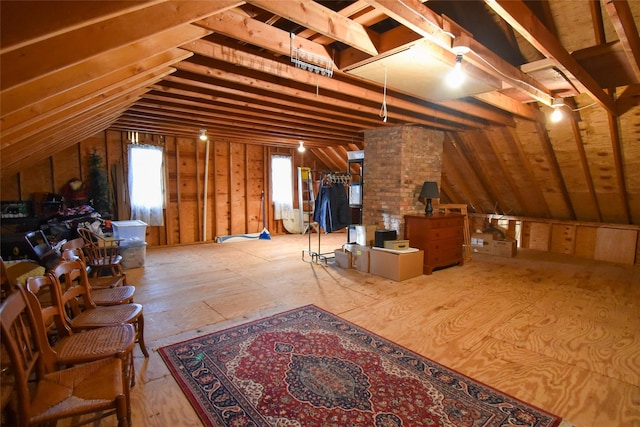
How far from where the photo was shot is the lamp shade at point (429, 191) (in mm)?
5238

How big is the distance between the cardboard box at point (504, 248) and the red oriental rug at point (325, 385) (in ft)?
15.0

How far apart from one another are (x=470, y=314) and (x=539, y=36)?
2.63 metres

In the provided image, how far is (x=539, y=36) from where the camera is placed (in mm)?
2234

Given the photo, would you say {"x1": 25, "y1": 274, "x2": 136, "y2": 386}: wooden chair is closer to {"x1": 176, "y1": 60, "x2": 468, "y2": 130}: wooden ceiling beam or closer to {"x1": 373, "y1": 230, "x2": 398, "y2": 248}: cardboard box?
{"x1": 176, "y1": 60, "x2": 468, "y2": 130}: wooden ceiling beam

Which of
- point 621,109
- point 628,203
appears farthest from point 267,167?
point 628,203

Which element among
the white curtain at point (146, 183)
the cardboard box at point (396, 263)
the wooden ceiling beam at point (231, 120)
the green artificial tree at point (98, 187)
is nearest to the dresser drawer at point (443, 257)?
the cardboard box at point (396, 263)

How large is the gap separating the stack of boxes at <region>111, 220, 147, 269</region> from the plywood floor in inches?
9.8

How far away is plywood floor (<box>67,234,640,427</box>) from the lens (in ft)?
6.98

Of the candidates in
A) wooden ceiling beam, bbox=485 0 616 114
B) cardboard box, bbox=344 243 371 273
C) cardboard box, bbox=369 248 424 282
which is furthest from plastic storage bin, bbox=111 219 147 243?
wooden ceiling beam, bbox=485 0 616 114

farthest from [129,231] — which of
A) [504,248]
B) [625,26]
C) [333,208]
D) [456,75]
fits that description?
[504,248]

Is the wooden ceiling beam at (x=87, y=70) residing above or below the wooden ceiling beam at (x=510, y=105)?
below

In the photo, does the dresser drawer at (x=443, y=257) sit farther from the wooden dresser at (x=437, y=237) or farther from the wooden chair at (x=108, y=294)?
the wooden chair at (x=108, y=294)

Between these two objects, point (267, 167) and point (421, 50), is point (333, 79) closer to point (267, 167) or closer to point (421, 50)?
point (421, 50)

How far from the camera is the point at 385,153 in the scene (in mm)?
5535
